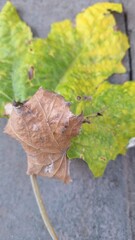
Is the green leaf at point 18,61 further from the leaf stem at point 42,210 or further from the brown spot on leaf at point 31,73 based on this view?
the leaf stem at point 42,210

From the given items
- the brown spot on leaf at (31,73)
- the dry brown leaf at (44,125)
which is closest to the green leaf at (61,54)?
the brown spot on leaf at (31,73)

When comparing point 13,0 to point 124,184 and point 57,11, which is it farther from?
point 124,184

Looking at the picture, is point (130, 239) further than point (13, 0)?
No

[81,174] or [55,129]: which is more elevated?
[55,129]

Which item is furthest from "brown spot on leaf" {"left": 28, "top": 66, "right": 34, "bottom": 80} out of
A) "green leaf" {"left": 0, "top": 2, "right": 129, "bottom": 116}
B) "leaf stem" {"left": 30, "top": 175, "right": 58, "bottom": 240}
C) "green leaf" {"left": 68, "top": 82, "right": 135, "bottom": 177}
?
"leaf stem" {"left": 30, "top": 175, "right": 58, "bottom": 240}

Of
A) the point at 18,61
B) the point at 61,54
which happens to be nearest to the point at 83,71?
the point at 61,54

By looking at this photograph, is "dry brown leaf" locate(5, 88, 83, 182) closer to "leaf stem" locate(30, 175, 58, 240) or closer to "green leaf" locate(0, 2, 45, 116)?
"leaf stem" locate(30, 175, 58, 240)

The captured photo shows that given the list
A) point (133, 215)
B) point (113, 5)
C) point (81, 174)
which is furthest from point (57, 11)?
point (133, 215)

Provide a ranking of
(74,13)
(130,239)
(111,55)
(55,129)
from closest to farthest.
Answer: (55,129) → (130,239) → (111,55) → (74,13)
